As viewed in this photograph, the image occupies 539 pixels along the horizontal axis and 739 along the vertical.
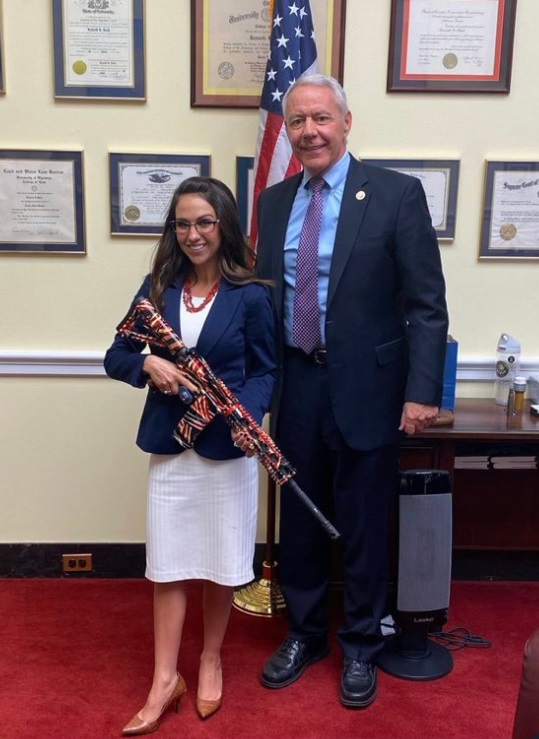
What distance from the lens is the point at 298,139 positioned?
1.97 meters

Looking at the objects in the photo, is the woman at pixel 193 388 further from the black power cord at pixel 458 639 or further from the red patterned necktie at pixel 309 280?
the black power cord at pixel 458 639

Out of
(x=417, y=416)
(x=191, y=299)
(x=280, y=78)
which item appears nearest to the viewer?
(x=191, y=299)

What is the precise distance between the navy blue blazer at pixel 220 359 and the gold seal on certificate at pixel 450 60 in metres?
1.21

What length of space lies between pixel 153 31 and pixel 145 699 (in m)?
2.09

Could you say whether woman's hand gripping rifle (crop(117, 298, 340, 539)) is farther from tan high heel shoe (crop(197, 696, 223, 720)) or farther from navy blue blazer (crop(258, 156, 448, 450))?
tan high heel shoe (crop(197, 696, 223, 720))

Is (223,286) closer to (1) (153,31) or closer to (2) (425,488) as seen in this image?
(2) (425,488)

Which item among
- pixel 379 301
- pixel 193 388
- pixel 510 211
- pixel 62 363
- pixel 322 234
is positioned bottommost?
pixel 62 363

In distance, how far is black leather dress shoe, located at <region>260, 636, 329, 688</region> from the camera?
2184mm

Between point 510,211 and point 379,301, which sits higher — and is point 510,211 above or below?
above

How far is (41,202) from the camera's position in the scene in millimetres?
2621

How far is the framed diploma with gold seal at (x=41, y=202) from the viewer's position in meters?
2.59

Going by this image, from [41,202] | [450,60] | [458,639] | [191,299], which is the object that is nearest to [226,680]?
[458,639]

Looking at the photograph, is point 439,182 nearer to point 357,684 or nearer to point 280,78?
point 280,78

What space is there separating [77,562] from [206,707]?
99 centimetres
